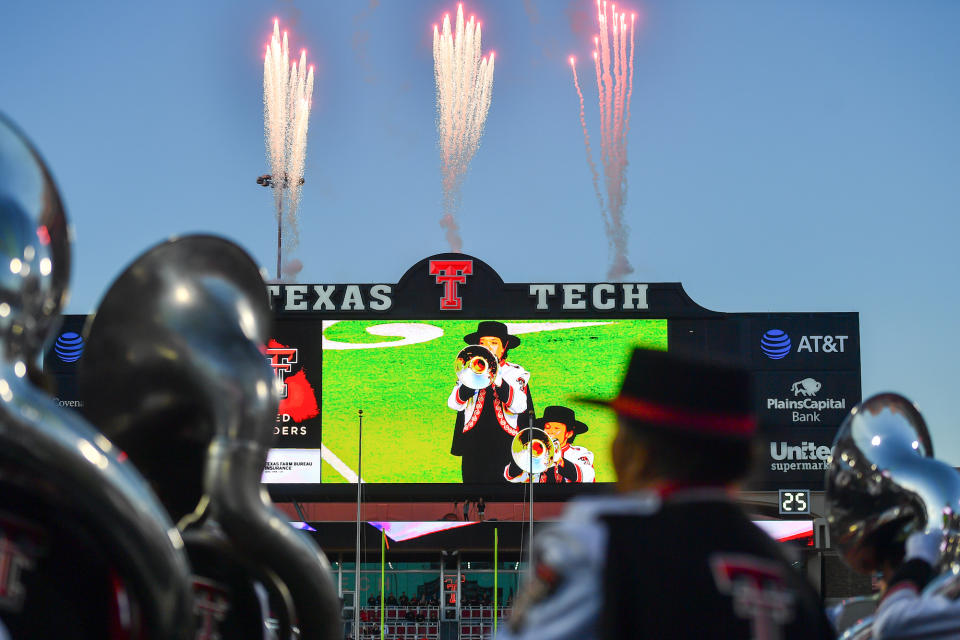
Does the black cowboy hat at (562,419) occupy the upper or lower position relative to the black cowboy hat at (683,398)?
upper

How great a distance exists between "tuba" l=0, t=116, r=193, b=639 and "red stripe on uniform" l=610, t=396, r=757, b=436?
2.78ft

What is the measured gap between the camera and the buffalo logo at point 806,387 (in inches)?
1308

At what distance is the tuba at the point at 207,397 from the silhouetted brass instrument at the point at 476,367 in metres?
29.8

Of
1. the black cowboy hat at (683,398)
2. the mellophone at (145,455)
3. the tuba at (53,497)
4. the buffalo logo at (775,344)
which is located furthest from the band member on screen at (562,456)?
the black cowboy hat at (683,398)

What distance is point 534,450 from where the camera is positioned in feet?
108

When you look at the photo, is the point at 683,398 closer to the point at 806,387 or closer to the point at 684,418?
the point at 684,418

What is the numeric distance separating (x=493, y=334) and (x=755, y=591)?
31671 millimetres

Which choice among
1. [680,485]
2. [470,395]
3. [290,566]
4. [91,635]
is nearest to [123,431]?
[290,566]

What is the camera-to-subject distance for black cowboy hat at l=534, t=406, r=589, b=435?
3297cm

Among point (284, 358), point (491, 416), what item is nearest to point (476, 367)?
point (491, 416)

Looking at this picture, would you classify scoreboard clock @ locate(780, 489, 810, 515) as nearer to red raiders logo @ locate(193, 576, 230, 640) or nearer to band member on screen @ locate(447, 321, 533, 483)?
band member on screen @ locate(447, 321, 533, 483)

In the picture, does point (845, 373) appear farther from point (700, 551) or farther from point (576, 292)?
point (700, 551)

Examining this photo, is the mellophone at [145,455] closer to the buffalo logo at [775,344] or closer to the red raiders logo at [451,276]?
the red raiders logo at [451,276]

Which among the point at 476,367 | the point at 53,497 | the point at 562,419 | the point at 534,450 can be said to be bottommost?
the point at 53,497
